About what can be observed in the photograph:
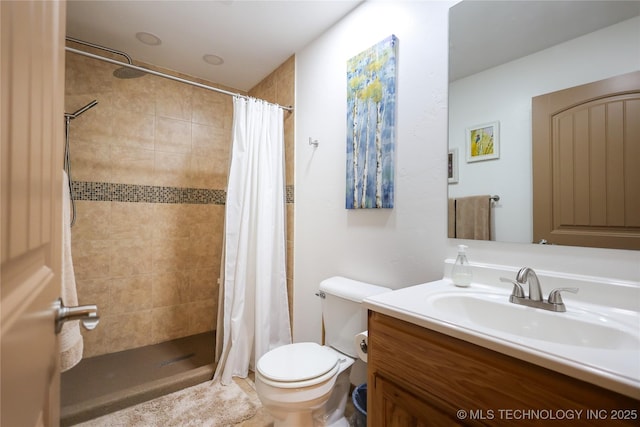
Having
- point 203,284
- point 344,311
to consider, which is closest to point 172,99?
point 203,284

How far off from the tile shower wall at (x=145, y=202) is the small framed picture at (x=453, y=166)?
2.10 meters

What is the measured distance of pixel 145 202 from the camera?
2.39 meters

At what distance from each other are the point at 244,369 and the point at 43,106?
200 cm

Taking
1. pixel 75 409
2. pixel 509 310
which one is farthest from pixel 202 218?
pixel 509 310

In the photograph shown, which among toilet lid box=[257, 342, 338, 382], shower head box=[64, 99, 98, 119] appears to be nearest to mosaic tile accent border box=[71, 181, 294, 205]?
shower head box=[64, 99, 98, 119]

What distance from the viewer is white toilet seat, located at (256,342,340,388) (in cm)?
124

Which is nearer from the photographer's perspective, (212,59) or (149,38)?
(149,38)

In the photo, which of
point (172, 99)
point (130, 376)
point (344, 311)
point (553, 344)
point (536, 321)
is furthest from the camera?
point (172, 99)

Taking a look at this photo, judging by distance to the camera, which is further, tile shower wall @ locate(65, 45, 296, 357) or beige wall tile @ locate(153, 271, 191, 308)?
beige wall tile @ locate(153, 271, 191, 308)

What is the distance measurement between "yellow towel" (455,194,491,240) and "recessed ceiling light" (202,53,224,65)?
2097 mm

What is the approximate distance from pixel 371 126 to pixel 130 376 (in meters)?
2.19

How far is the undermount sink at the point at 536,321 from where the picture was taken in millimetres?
782

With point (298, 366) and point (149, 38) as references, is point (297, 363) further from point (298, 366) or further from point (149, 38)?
point (149, 38)

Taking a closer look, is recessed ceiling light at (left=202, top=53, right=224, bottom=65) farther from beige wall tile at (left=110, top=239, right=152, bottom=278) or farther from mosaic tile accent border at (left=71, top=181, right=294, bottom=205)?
beige wall tile at (left=110, top=239, right=152, bottom=278)
